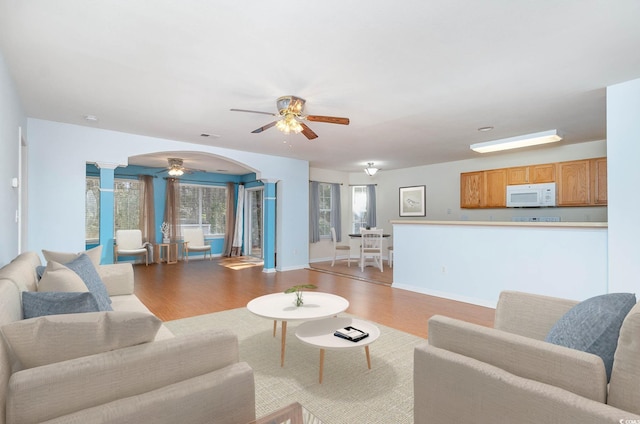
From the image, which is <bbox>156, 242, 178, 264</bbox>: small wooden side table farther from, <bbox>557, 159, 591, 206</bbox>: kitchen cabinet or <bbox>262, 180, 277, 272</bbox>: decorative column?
<bbox>557, 159, 591, 206</bbox>: kitchen cabinet

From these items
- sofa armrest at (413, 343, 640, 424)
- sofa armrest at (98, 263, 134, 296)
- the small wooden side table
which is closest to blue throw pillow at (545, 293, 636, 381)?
sofa armrest at (413, 343, 640, 424)

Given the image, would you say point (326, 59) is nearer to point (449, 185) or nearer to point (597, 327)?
point (597, 327)

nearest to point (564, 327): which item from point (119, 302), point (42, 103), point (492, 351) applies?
point (492, 351)

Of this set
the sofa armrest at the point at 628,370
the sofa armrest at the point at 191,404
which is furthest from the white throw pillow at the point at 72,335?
the sofa armrest at the point at 628,370

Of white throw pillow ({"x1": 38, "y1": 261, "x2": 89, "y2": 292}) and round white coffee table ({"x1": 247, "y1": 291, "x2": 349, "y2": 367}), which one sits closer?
white throw pillow ({"x1": 38, "y1": 261, "x2": 89, "y2": 292})

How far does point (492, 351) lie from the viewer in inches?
52.9

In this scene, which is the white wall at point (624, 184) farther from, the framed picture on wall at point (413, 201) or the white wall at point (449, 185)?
the framed picture on wall at point (413, 201)

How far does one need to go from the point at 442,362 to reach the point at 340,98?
274 cm

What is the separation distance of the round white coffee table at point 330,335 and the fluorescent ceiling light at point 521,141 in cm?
415

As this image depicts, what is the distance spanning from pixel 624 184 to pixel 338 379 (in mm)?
3173

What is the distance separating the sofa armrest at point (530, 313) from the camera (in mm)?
1853

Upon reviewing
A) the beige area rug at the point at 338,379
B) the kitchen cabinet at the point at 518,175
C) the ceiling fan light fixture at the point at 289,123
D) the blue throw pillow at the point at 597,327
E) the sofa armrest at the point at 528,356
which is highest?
the ceiling fan light fixture at the point at 289,123

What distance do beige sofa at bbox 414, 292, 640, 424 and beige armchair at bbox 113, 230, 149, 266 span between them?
7503 mm

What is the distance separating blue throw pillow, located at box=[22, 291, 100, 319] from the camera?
138 cm
